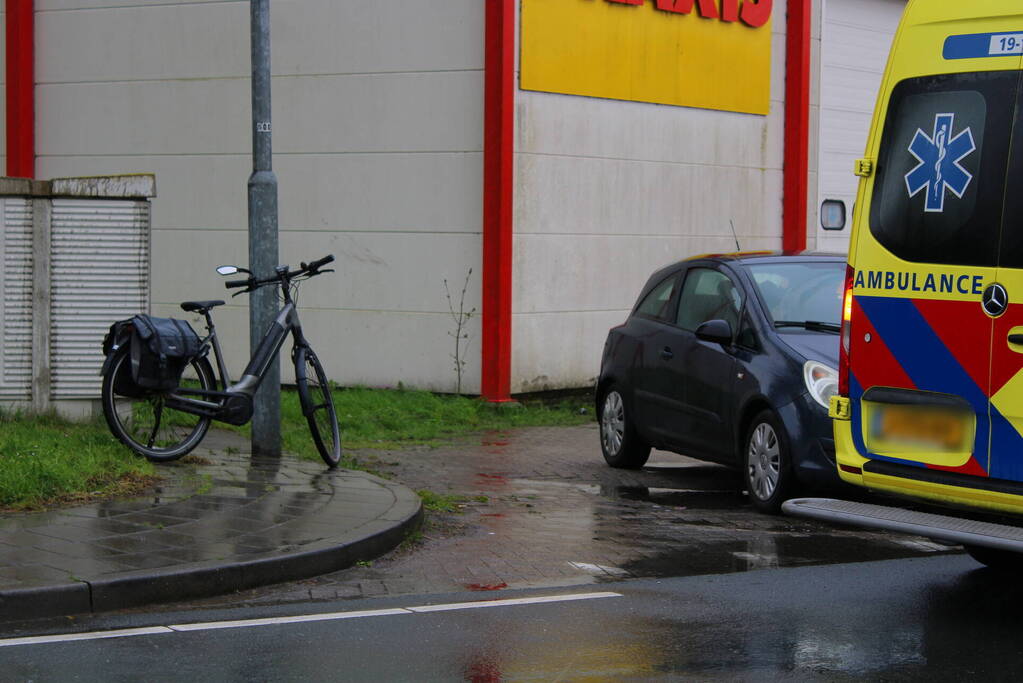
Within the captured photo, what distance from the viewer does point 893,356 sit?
6.48 m

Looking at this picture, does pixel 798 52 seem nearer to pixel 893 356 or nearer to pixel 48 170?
pixel 48 170

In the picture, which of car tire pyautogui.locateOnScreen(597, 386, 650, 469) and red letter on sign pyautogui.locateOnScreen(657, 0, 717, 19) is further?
red letter on sign pyautogui.locateOnScreen(657, 0, 717, 19)

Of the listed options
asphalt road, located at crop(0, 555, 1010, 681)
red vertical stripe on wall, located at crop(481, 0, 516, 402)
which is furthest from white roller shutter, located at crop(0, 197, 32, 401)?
red vertical stripe on wall, located at crop(481, 0, 516, 402)

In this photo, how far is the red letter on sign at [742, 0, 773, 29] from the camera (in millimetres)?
17625

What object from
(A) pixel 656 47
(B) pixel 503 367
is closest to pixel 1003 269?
(B) pixel 503 367

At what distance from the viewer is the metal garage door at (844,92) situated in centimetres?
1938

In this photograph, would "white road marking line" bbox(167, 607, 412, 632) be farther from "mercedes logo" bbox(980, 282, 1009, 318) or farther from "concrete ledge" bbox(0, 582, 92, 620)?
"mercedes logo" bbox(980, 282, 1009, 318)

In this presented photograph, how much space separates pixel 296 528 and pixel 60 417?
3479 mm

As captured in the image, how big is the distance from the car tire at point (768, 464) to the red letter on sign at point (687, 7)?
8272 millimetres

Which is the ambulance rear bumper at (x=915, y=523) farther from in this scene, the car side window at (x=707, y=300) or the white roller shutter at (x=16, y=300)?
the white roller shutter at (x=16, y=300)

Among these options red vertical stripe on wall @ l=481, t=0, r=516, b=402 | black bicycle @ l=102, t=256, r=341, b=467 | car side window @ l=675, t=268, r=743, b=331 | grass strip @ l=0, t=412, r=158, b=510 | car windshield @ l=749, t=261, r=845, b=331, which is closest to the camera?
grass strip @ l=0, t=412, r=158, b=510

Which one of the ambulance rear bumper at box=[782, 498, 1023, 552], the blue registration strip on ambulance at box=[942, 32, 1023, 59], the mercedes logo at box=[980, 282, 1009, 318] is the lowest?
the ambulance rear bumper at box=[782, 498, 1023, 552]

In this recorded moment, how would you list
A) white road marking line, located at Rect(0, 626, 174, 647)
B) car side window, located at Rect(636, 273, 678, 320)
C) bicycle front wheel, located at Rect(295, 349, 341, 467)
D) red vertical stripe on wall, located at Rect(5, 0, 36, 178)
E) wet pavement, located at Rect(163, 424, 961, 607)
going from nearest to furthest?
white road marking line, located at Rect(0, 626, 174, 647)
wet pavement, located at Rect(163, 424, 961, 607)
bicycle front wheel, located at Rect(295, 349, 341, 467)
car side window, located at Rect(636, 273, 678, 320)
red vertical stripe on wall, located at Rect(5, 0, 36, 178)

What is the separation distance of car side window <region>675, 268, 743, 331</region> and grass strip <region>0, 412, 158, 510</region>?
13.0 ft
